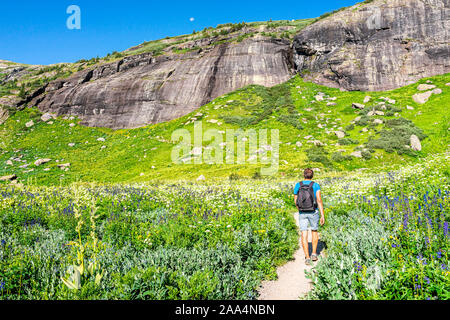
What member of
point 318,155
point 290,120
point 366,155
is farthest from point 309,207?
point 290,120

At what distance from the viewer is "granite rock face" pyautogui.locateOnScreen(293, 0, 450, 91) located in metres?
39.8

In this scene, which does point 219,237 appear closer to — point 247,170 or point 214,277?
point 214,277

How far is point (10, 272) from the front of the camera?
13.8ft

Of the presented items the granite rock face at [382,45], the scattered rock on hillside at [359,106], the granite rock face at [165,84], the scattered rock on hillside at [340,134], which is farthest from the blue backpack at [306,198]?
the granite rock face at [382,45]

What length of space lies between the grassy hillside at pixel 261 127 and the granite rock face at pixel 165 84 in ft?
10.1

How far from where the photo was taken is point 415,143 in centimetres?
2614

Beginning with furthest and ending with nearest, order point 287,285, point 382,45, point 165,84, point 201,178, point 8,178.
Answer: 1. point 165,84
2. point 382,45
3. point 8,178
4. point 201,178
5. point 287,285

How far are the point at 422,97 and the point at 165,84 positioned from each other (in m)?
43.6

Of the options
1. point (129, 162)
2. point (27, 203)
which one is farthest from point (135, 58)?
point (27, 203)

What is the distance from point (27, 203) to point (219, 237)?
7.76 m

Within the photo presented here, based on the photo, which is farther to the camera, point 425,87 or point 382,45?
point 382,45

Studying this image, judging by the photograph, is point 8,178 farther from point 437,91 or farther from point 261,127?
point 437,91

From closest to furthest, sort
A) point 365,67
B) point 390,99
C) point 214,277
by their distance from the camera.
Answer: point 214,277 → point 390,99 → point 365,67

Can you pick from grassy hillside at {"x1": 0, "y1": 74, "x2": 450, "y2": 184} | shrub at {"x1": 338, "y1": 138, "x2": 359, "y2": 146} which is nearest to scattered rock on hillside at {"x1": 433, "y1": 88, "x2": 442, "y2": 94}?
grassy hillside at {"x1": 0, "y1": 74, "x2": 450, "y2": 184}
